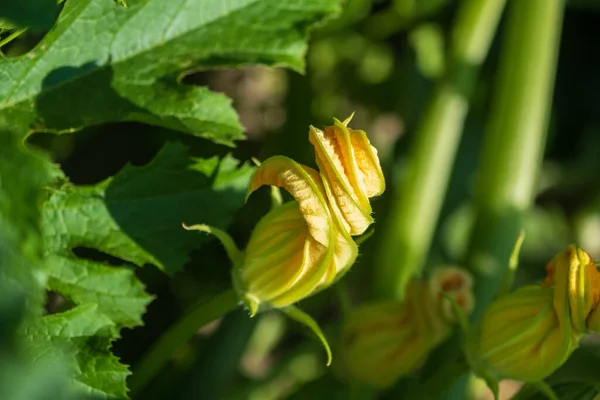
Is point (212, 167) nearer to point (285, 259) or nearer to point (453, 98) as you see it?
point (285, 259)

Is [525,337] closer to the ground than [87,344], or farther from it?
closer to the ground

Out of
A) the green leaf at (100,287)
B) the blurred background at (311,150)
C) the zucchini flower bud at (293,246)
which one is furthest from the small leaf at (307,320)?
the blurred background at (311,150)

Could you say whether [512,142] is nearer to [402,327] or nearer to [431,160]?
[431,160]

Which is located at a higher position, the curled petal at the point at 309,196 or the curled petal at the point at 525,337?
the curled petal at the point at 309,196

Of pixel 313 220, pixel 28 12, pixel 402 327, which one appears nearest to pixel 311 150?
pixel 402 327

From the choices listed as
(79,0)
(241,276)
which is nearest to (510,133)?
(241,276)

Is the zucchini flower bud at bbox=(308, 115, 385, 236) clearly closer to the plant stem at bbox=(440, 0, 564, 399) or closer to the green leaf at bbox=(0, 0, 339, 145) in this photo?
the green leaf at bbox=(0, 0, 339, 145)

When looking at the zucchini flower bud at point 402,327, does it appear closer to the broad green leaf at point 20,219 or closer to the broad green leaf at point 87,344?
the broad green leaf at point 87,344
